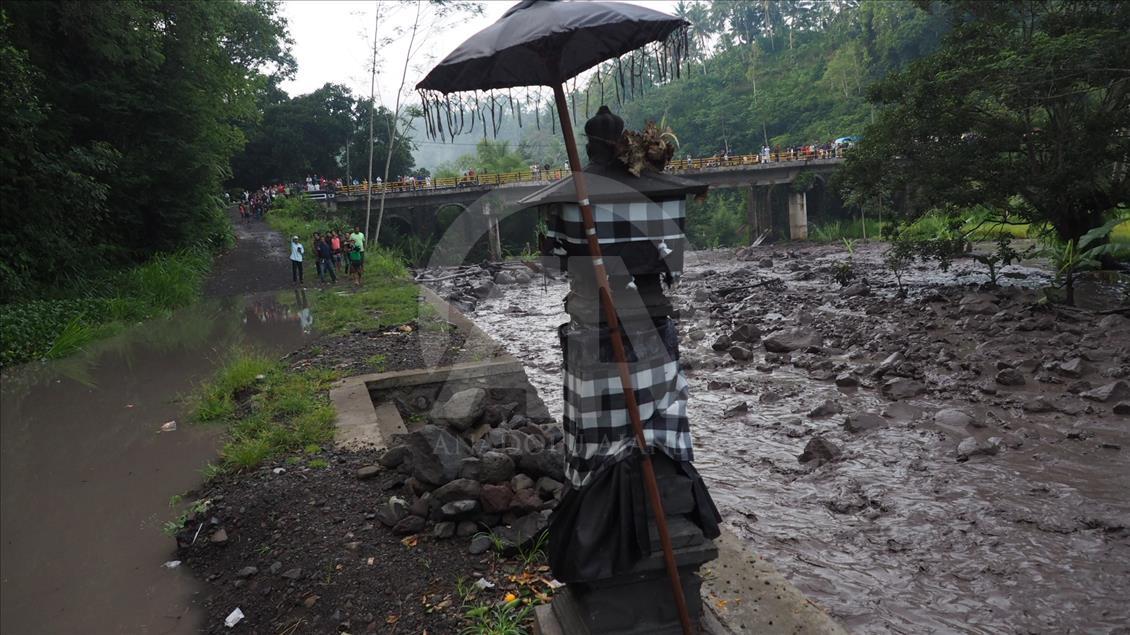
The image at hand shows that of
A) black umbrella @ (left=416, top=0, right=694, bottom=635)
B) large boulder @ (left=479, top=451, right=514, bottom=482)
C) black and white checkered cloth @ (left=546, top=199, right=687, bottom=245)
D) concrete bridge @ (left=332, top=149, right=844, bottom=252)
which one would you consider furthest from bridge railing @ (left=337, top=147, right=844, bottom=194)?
black and white checkered cloth @ (left=546, top=199, right=687, bottom=245)

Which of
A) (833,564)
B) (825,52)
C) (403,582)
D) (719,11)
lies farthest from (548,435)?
(719,11)

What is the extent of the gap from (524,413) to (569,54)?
15.2 feet

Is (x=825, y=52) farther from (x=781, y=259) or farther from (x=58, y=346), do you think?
(x=58, y=346)

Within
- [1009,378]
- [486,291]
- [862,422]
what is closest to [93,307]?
[486,291]

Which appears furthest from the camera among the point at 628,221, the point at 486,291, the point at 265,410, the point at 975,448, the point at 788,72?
the point at 788,72

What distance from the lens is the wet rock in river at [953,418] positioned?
24.5 ft

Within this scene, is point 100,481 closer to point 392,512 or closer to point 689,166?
point 392,512

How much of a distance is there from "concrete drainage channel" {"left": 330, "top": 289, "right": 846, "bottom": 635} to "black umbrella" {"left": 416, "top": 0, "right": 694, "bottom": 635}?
0.77 m

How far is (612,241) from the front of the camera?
2.65m

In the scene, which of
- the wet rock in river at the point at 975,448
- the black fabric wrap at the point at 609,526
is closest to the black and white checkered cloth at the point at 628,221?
the black fabric wrap at the point at 609,526

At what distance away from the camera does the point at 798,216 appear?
1566 inches

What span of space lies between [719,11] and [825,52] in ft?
43.6

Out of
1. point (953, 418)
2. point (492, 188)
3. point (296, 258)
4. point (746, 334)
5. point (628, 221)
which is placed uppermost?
point (492, 188)

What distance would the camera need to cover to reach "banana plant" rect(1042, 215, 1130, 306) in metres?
12.6
